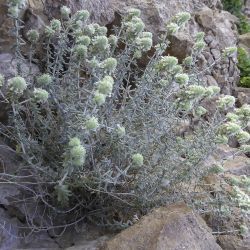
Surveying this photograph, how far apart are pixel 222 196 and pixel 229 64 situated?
3449 mm

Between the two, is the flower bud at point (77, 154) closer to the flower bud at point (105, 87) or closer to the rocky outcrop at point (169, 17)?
the flower bud at point (105, 87)

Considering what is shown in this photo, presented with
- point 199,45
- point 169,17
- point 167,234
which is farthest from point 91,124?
point 169,17

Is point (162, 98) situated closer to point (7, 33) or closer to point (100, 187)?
point (100, 187)

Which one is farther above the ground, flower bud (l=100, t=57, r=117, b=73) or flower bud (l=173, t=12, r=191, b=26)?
flower bud (l=173, t=12, r=191, b=26)

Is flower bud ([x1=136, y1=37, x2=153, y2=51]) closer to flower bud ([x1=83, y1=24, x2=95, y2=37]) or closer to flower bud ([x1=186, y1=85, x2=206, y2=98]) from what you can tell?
flower bud ([x1=83, y1=24, x2=95, y2=37])

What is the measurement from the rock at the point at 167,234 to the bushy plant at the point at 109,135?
245mm

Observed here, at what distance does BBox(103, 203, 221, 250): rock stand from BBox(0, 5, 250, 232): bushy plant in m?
0.24

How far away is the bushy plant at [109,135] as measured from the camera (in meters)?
3.04

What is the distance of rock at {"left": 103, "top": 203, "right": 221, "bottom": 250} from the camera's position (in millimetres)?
2863

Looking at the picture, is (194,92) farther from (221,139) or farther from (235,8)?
(235,8)

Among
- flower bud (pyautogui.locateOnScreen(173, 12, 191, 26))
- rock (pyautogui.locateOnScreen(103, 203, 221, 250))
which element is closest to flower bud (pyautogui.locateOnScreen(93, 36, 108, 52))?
flower bud (pyautogui.locateOnScreen(173, 12, 191, 26))

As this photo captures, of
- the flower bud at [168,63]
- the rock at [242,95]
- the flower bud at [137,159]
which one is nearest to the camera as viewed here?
the flower bud at [137,159]

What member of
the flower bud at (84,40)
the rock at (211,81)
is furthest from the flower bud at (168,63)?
the rock at (211,81)

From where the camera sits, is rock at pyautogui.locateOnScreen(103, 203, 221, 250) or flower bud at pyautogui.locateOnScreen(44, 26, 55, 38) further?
flower bud at pyautogui.locateOnScreen(44, 26, 55, 38)
